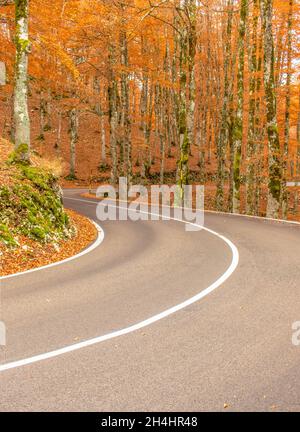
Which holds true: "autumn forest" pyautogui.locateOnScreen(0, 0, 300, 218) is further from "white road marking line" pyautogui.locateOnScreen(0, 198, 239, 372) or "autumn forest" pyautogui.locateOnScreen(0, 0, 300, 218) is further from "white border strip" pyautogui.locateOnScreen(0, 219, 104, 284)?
"white road marking line" pyautogui.locateOnScreen(0, 198, 239, 372)

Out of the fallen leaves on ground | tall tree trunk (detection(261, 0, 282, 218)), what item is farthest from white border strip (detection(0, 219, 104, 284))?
tall tree trunk (detection(261, 0, 282, 218))

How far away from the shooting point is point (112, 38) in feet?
87.4

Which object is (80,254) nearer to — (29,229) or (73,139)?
(29,229)

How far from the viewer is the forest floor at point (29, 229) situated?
36.7 ft

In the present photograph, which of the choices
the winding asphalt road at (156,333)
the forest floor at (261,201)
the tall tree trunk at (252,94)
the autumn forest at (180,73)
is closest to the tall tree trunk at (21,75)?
the autumn forest at (180,73)

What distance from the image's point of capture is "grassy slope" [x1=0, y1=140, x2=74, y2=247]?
12281 mm

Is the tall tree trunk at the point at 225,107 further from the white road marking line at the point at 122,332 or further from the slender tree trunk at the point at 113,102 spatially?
the white road marking line at the point at 122,332

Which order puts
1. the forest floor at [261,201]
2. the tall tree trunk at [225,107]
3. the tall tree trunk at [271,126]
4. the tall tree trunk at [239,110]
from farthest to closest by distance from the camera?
the forest floor at [261,201], the tall tree trunk at [225,107], the tall tree trunk at [239,110], the tall tree trunk at [271,126]

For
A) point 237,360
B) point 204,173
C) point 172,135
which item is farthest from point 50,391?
point 172,135

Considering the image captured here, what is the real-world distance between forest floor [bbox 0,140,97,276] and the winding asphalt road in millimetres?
1058

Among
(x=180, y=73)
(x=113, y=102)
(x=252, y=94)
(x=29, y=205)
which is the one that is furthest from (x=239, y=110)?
(x=29, y=205)

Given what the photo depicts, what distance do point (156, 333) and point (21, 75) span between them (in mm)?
12165
